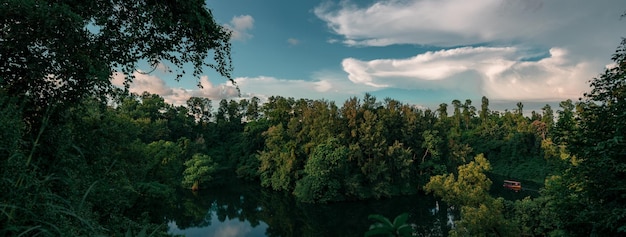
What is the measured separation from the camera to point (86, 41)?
5367mm

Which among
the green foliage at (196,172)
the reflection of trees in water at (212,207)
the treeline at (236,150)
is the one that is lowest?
the reflection of trees in water at (212,207)

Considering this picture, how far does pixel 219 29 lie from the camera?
714cm

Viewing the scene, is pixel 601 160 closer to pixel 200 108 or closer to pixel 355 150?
pixel 355 150

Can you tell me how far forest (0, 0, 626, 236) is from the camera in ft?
13.5

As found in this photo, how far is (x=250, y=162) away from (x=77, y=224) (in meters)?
37.0

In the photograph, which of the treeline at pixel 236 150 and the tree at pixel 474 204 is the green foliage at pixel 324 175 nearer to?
the treeline at pixel 236 150

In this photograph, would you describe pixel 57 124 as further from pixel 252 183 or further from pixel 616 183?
pixel 252 183

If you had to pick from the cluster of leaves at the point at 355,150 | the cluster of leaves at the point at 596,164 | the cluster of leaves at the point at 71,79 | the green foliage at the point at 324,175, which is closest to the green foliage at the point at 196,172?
the cluster of leaves at the point at 355,150

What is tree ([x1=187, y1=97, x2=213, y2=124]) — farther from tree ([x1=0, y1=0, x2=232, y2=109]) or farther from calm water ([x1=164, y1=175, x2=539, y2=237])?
tree ([x1=0, y1=0, x2=232, y2=109])

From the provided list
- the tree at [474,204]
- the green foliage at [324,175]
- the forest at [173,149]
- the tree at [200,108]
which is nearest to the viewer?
the forest at [173,149]

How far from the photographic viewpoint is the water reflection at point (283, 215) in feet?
67.9

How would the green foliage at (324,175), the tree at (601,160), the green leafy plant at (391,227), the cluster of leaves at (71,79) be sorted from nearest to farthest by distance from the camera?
the green leafy plant at (391,227)
the cluster of leaves at (71,79)
the tree at (601,160)
the green foliage at (324,175)

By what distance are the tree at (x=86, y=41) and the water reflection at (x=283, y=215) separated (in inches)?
515

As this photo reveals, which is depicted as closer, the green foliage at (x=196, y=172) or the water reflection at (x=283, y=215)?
the water reflection at (x=283, y=215)
